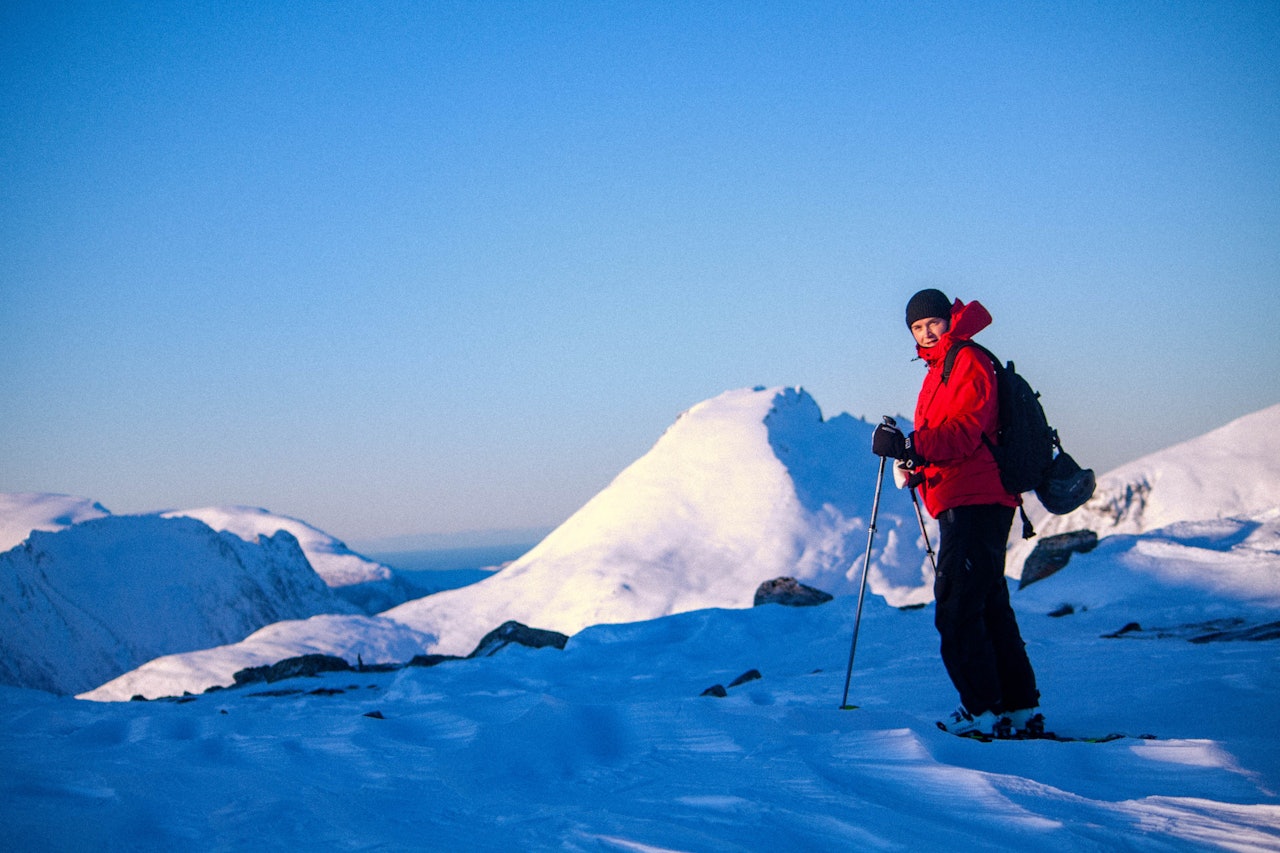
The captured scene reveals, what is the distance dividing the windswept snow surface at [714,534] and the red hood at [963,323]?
18.6 metres

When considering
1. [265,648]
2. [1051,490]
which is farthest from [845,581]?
[1051,490]

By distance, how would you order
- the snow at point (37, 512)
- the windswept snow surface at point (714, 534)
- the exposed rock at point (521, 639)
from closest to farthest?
1. the exposed rock at point (521, 639)
2. the windswept snow surface at point (714, 534)
3. the snow at point (37, 512)

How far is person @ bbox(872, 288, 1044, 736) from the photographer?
4090 mm

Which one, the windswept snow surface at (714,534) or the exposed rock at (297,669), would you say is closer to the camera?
the exposed rock at (297,669)

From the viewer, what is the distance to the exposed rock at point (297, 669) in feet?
33.1

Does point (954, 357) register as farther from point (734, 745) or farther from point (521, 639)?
point (521, 639)

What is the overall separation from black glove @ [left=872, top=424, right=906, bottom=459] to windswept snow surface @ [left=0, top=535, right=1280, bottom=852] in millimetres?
1193

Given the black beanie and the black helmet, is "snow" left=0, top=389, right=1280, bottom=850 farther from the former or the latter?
the black beanie

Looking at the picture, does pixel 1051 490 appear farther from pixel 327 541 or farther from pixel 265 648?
pixel 327 541

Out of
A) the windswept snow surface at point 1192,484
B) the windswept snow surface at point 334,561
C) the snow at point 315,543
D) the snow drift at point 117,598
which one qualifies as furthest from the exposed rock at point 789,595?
the snow at point 315,543

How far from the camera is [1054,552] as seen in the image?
1162 cm

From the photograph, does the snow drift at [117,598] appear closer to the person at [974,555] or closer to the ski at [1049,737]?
the person at [974,555]

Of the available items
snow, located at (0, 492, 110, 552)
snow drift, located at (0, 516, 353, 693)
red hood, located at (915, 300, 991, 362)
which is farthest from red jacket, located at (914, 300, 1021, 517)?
snow, located at (0, 492, 110, 552)

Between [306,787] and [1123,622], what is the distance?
649 cm
